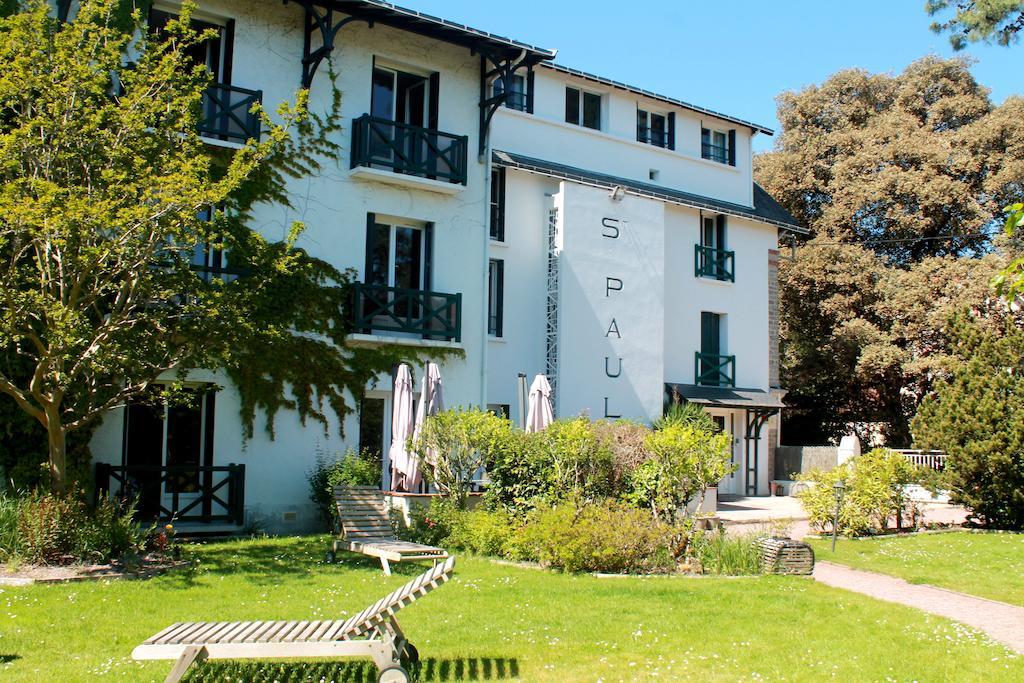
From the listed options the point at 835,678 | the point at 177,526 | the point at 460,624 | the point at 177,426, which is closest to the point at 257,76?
the point at 177,426

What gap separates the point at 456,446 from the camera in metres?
14.8

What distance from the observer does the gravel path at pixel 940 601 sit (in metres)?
9.16

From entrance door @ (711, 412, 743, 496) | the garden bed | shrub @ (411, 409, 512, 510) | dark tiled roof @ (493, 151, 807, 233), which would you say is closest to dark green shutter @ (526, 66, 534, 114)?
dark tiled roof @ (493, 151, 807, 233)

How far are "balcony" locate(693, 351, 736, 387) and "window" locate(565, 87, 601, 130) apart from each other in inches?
266

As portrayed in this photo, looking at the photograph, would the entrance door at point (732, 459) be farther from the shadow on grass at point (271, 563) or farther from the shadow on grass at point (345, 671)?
the shadow on grass at point (345, 671)

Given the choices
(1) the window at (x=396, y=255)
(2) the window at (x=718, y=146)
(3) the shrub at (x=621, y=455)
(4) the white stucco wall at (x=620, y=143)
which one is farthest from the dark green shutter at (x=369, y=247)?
(2) the window at (x=718, y=146)

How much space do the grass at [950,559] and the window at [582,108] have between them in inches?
498

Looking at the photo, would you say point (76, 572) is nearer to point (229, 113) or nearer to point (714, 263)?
point (229, 113)

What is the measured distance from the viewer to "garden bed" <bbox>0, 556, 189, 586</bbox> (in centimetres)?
1020

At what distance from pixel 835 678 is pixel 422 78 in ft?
49.2

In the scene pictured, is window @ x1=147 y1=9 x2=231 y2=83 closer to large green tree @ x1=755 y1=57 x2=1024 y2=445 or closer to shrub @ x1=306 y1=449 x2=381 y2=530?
shrub @ x1=306 y1=449 x2=381 y2=530

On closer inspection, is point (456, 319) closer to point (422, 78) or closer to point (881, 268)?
point (422, 78)

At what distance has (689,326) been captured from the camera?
81.3 feet

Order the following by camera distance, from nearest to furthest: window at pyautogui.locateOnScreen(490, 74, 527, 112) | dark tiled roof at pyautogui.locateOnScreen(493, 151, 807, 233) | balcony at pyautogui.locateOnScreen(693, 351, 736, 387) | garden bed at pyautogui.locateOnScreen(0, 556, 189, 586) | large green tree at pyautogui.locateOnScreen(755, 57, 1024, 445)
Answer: garden bed at pyautogui.locateOnScreen(0, 556, 189, 586) < dark tiled roof at pyautogui.locateOnScreen(493, 151, 807, 233) < window at pyautogui.locateOnScreen(490, 74, 527, 112) < balcony at pyautogui.locateOnScreen(693, 351, 736, 387) < large green tree at pyautogui.locateOnScreen(755, 57, 1024, 445)
